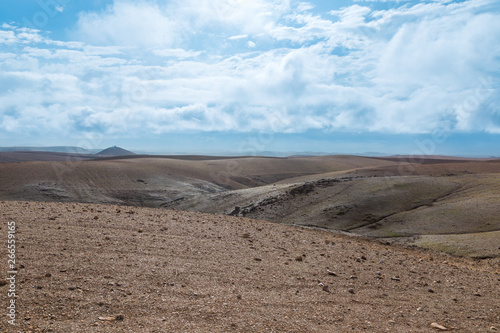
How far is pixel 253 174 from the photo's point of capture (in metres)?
66.9

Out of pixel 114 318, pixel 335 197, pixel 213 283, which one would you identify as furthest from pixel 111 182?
pixel 114 318

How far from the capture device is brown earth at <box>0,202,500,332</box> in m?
5.92

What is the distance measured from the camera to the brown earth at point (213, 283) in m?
5.92

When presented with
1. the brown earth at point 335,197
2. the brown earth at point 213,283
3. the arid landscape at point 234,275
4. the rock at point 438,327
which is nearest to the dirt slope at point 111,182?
the brown earth at point 335,197

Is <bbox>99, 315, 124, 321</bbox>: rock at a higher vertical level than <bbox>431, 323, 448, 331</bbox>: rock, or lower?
higher

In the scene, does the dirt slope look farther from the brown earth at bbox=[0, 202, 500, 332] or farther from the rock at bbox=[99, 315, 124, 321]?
the rock at bbox=[99, 315, 124, 321]

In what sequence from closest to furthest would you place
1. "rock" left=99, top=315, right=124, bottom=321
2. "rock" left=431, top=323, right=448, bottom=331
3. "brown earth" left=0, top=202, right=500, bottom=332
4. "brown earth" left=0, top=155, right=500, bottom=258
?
"rock" left=99, top=315, right=124, bottom=321 → "brown earth" left=0, top=202, right=500, bottom=332 → "rock" left=431, top=323, right=448, bottom=331 → "brown earth" left=0, top=155, right=500, bottom=258

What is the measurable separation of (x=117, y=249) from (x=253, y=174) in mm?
58148

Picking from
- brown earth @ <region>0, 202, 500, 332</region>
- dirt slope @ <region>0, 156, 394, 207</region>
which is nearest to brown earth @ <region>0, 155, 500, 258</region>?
dirt slope @ <region>0, 156, 394, 207</region>

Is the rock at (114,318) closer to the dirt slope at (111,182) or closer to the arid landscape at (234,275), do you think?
the arid landscape at (234,275)

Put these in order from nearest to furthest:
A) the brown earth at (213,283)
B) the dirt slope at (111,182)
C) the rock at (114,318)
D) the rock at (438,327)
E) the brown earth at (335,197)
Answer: the rock at (114,318) < the brown earth at (213,283) < the rock at (438,327) < the brown earth at (335,197) < the dirt slope at (111,182)

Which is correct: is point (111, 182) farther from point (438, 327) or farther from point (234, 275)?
point (438, 327)

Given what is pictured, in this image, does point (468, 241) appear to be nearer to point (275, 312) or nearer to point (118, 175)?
point (275, 312)

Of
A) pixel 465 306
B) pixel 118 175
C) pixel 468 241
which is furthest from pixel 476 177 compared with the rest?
pixel 118 175
